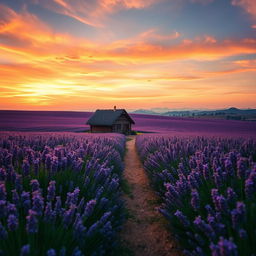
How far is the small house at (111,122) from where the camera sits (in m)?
25.0

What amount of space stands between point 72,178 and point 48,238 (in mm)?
1171

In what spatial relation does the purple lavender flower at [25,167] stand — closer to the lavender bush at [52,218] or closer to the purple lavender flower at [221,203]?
the lavender bush at [52,218]

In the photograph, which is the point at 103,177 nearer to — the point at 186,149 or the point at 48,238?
the point at 48,238

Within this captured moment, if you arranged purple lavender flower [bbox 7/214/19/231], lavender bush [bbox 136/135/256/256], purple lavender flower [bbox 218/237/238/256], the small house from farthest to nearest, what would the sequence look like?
1. the small house
2. lavender bush [bbox 136/135/256/256]
3. purple lavender flower [bbox 7/214/19/231]
4. purple lavender flower [bbox 218/237/238/256]

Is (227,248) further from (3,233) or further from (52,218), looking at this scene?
(3,233)

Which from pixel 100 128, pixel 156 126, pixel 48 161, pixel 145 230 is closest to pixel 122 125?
pixel 100 128

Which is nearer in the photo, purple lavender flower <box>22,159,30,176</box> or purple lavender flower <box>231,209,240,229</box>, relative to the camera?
purple lavender flower <box>231,209,240,229</box>

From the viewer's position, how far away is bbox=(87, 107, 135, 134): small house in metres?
25.0

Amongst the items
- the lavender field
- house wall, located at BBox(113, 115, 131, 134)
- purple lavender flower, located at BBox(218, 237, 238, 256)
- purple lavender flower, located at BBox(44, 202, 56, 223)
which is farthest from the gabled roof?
purple lavender flower, located at BBox(218, 237, 238, 256)

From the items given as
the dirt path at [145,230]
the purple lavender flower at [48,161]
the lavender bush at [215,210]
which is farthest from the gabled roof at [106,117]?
the purple lavender flower at [48,161]

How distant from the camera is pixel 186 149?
14.9 feet

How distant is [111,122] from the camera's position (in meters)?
24.7

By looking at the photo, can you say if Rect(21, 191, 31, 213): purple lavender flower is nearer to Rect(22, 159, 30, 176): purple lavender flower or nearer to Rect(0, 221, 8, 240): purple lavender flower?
Rect(0, 221, 8, 240): purple lavender flower

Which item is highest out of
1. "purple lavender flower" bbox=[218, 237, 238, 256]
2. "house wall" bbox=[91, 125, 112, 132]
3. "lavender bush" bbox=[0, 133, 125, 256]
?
"purple lavender flower" bbox=[218, 237, 238, 256]
